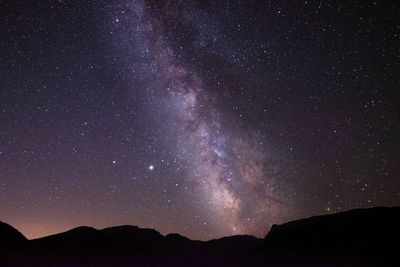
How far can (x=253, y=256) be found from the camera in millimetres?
39375

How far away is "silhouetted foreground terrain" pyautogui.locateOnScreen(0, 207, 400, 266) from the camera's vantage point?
30266 mm

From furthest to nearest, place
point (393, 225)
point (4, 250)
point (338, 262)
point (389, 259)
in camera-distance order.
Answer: point (4, 250), point (393, 225), point (338, 262), point (389, 259)

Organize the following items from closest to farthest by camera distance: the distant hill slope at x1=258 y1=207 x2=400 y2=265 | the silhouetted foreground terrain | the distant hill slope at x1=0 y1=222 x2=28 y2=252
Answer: the distant hill slope at x1=258 y1=207 x2=400 y2=265 → the silhouetted foreground terrain → the distant hill slope at x1=0 y1=222 x2=28 y2=252

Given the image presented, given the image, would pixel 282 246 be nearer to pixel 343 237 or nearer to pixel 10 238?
pixel 343 237

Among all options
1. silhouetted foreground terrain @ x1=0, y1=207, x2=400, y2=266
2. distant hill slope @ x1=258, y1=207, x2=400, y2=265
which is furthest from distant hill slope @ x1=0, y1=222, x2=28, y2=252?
distant hill slope @ x1=258, y1=207, x2=400, y2=265

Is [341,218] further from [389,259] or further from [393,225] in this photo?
[389,259]

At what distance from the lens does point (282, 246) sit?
130ft

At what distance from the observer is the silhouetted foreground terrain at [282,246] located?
99.3ft

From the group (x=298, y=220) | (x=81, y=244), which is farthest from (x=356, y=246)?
(x=81, y=244)

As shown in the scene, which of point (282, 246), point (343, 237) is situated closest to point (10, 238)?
point (282, 246)

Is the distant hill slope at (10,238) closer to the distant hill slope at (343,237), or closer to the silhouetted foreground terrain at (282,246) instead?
the silhouetted foreground terrain at (282,246)

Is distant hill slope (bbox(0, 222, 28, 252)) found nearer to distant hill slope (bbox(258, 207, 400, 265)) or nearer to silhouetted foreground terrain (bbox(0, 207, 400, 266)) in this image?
silhouetted foreground terrain (bbox(0, 207, 400, 266))

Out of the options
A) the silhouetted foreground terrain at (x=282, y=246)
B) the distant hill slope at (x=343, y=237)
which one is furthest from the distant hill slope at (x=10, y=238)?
the distant hill slope at (x=343, y=237)

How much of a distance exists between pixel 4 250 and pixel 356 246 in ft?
138
